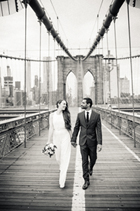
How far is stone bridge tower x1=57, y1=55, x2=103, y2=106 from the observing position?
110 feet

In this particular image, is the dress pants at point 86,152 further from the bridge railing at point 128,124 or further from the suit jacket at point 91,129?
the bridge railing at point 128,124

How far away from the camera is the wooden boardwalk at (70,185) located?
8.42ft

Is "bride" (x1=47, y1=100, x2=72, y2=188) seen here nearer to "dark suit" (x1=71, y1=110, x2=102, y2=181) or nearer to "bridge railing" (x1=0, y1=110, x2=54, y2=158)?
"dark suit" (x1=71, y1=110, x2=102, y2=181)

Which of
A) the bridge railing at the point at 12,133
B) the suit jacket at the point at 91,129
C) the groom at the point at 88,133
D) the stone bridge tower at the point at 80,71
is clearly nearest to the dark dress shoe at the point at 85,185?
the groom at the point at 88,133

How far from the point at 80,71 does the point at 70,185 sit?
31.7 m

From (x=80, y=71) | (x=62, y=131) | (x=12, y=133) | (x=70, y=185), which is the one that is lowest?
(x=70, y=185)

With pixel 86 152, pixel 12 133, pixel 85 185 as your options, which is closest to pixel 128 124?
pixel 12 133

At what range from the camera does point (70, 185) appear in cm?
316

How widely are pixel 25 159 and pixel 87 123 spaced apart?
224 cm

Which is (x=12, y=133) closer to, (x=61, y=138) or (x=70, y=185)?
(x=61, y=138)

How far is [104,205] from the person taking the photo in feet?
8.37

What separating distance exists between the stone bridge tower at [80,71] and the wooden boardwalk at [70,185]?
2842cm

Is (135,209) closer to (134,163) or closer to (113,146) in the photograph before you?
(134,163)

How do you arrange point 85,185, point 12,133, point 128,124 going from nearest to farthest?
point 85,185, point 12,133, point 128,124
